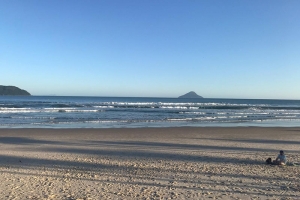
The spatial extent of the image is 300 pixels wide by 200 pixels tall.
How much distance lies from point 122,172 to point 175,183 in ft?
5.56

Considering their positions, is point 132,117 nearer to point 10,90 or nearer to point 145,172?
point 145,172

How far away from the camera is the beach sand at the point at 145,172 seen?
6043mm

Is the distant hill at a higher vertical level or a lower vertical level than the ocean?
higher

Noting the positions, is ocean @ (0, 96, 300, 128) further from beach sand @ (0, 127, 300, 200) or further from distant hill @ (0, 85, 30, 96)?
distant hill @ (0, 85, 30, 96)

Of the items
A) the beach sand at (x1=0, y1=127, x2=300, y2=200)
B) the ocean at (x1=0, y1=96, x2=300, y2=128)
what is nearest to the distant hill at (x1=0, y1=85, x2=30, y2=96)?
the ocean at (x1=0, y1=96, x2=300, y2=128)

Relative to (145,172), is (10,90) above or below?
above

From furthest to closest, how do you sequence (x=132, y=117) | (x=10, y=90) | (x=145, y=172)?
(x=10, y=90)
(x=132, y=117)
(x=145, y=172)

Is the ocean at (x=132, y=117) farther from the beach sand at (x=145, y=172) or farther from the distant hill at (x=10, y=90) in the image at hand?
the distant hill at (x=10, y=90)

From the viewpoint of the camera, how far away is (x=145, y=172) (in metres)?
7.83

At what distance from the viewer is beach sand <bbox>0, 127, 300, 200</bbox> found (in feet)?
19.8

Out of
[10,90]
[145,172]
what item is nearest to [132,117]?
[145,172]

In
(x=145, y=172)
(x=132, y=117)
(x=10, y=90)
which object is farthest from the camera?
(x=10, y=90)

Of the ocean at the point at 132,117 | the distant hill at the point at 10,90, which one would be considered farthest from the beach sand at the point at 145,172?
the distant hill at the point at 10,90

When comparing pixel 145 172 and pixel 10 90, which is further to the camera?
pixel 10 90
